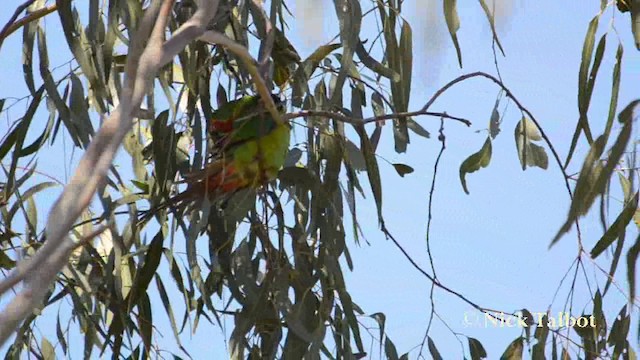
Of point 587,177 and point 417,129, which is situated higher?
point 417,129

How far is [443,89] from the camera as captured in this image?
1.58 meters

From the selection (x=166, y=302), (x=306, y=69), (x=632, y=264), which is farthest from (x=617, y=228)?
(x=166, y=302)

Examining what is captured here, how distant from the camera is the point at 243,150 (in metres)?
1.73

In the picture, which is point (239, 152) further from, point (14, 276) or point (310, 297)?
point (14, 276)

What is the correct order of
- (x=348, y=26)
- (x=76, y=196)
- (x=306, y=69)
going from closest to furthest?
(x=76, y=196) < (x=348, y=26) < (x=306, y=69)

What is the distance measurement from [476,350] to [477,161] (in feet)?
1.15

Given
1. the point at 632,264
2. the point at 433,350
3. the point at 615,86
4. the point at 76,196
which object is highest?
the point at 615,86

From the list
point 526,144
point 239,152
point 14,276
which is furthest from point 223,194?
point 14,276

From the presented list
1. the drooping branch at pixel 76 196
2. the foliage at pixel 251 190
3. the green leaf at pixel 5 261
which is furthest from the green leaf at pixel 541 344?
the drooping branch at pixel 76 196

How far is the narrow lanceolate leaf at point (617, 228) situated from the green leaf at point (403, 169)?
341 mm

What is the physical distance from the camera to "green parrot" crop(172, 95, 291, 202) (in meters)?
1.72

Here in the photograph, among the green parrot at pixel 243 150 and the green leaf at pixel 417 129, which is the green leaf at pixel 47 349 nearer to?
the green parrot at pixel 243 150

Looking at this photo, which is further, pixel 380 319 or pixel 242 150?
pixel 380 319

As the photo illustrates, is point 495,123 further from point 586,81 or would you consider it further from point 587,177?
point 587,177
